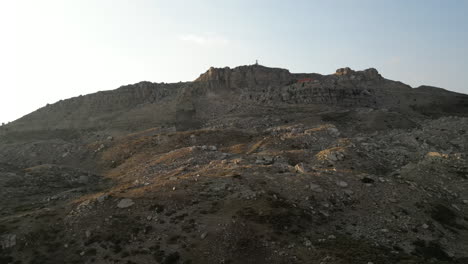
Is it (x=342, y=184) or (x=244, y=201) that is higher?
(x=244, y=201)

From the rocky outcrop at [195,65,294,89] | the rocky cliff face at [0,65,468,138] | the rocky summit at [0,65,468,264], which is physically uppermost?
the rocky outcrop at [195,65,294,89]

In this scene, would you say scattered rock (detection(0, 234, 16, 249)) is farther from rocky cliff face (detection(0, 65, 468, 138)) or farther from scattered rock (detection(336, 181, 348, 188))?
rocky cliff face (detection(0, 65, 468, 138))

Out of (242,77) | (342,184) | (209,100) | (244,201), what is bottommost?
(342,184)

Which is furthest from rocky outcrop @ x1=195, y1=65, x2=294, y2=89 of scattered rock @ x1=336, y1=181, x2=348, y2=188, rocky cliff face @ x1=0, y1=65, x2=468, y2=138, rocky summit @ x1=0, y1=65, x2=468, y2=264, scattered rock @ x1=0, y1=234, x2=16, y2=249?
scattered rock @ x1=0, y1=234, x2=16, y2=249

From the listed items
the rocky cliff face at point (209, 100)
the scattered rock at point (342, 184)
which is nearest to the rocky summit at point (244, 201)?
the scattered rock at point (342, 184)

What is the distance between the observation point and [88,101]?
87000 mm

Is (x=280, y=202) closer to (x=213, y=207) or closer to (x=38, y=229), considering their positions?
(x=213, y=207)

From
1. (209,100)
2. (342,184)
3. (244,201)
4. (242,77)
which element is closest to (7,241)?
(244,201)

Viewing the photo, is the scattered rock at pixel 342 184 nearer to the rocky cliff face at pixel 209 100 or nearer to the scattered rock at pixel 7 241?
the scattered rock at pixel 7 241

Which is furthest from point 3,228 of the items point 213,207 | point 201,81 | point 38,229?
point 201,81

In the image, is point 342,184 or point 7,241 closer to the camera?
point 7,241

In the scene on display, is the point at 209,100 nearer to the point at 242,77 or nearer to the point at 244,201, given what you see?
the point at 242,77

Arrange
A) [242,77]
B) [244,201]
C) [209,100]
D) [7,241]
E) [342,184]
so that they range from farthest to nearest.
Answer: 1. [242,77]
2. [209,100]
3. [342,184]
4. [244,201]
5. [7,241]

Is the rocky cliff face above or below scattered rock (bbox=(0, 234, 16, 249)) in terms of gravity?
above
